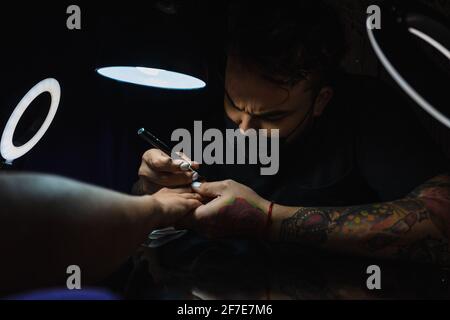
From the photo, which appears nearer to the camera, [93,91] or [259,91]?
[259,91]

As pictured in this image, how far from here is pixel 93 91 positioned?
6.01ft

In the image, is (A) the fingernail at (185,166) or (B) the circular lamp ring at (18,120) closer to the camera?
(B) the circular lamp ring at (18,120)

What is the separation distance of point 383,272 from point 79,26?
132cm

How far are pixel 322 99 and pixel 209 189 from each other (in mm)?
581

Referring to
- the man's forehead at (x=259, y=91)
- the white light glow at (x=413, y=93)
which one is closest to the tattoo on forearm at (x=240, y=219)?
the man's forehead at (x=259, y=91)

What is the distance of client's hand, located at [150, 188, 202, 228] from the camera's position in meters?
1.37

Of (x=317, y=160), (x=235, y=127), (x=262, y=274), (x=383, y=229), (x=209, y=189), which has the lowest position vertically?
(x=262, y=274)

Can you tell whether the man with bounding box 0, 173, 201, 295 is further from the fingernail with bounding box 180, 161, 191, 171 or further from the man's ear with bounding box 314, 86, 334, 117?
the man's ear with bounding box 314, 86, 334, 117

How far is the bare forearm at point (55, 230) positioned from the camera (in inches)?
35.3

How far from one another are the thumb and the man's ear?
1.69ft

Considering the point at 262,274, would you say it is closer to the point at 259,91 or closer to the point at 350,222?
the point at 350,222

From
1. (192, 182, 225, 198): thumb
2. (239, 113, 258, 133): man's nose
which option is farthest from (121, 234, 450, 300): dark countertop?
(239, 113, 258, 133): man's nose

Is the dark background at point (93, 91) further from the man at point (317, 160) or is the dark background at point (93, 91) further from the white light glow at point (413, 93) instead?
the white light glow at point (413, 93)

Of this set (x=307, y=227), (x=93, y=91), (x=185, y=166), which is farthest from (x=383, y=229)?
(x=93, y=91)
